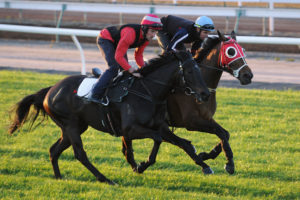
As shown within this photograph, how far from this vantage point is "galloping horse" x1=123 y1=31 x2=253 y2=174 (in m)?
5.99

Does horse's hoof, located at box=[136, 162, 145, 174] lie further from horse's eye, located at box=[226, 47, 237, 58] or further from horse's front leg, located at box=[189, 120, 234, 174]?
horse's eye, located at box=[226, 47, 237, 58]

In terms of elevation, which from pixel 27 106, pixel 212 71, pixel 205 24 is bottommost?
pixel 27 106

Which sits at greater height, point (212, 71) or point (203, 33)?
point (203, 33)

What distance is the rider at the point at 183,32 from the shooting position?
20.3 ft

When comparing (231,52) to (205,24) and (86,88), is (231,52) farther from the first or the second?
(86,88)

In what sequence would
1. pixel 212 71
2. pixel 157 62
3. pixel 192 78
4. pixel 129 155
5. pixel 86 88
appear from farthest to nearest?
pixel 212 71, pixel 129 155, pixel 86 88, pixel 157 62, pixel 192 78

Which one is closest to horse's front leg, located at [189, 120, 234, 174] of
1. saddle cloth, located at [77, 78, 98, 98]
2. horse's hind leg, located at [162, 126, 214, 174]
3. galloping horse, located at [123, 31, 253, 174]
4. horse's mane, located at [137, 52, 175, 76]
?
galloping horse, located at [123, 31, 253, 174]

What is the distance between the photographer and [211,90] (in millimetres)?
6035

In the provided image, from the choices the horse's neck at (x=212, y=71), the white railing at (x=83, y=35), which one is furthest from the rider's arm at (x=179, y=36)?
the white railing at (x=83, y=35)

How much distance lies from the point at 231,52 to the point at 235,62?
13cm

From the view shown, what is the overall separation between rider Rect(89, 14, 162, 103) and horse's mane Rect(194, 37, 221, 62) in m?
0.71

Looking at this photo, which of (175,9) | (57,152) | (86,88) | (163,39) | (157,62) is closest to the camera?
(157,62)

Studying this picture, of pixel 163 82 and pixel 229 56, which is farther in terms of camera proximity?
pixel 229 56

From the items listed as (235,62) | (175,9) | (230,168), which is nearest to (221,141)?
(230,168)
